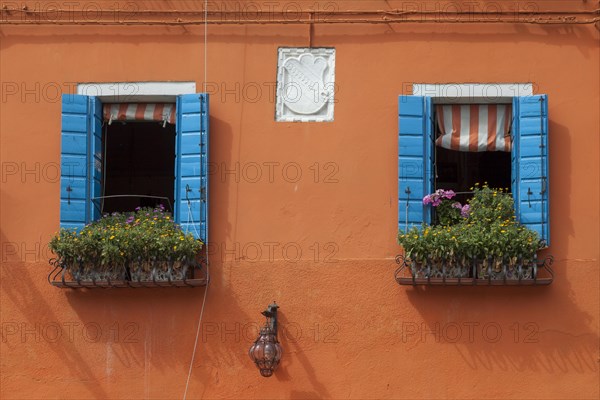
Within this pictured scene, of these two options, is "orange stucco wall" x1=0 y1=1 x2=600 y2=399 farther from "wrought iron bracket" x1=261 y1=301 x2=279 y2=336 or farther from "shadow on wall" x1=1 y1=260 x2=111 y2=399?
"wrought iron bracket" x1=261 y1=301 x2=279 y2=336

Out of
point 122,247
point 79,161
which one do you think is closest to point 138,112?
point 79,161

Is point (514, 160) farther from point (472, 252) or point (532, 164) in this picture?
point (472, 252)

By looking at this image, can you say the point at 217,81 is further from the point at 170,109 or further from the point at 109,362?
the point at 109,362

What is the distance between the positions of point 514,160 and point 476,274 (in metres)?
1.15

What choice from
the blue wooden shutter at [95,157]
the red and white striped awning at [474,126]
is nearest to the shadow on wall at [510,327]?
the red and white striped awning at [474,126]

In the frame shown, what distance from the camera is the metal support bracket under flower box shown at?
9.73 metres

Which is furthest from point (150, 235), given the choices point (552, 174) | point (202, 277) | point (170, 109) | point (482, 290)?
point (552, 174)

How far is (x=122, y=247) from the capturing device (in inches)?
387

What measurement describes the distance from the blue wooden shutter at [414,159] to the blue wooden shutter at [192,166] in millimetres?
1710

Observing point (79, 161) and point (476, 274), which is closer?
point (476, 274)

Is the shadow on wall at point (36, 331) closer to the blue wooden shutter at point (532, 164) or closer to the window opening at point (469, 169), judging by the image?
the blue wooden shutter at point (532, 164)

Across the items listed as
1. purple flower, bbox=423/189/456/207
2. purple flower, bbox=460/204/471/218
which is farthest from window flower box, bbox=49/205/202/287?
purple flower, bbox=460/204/471/218

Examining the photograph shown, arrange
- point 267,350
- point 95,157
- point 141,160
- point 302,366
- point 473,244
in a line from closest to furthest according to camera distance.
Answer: point 267,350 → point 473,244 → point 302,366 → point 95,157 → point 141,160

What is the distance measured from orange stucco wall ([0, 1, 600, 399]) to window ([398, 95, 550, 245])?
16 cm
